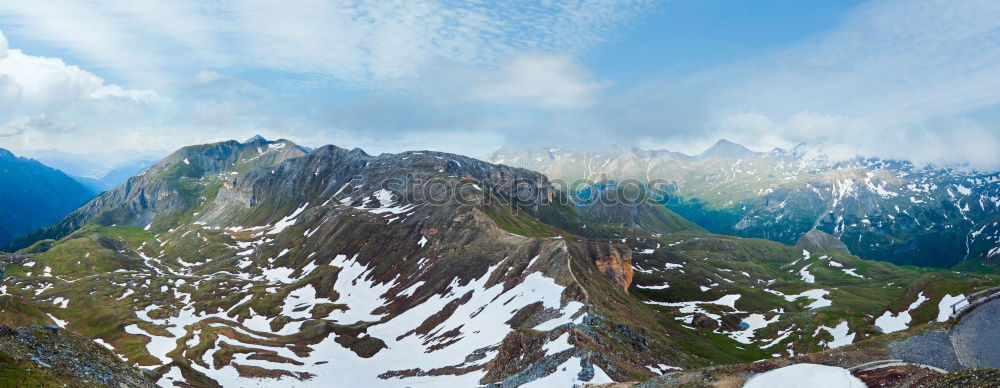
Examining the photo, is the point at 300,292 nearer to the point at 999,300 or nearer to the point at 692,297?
the point at 692,297

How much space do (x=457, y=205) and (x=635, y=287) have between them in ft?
227

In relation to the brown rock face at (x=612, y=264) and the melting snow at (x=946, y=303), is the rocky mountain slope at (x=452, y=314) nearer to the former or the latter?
the brown rock face at (x=612, y=264)

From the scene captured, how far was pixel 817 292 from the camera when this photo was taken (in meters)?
170

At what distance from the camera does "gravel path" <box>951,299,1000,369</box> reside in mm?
44344

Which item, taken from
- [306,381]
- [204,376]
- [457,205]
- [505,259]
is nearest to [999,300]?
[505,259]

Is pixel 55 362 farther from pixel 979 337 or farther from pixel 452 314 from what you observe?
pixel 452 314

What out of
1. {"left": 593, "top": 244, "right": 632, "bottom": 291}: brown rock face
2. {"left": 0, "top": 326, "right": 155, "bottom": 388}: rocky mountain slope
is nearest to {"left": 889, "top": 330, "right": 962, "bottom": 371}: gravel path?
{"left": 0, "top": 326, "right": 155, "bottom": 388}: rocky mountain slope

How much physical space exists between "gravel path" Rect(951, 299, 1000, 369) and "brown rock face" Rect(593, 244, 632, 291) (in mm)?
81589

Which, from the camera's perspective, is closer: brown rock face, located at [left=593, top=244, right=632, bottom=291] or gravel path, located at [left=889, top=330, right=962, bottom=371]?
gravel path, located at [left=889, top=330, right=962, bottom=371]

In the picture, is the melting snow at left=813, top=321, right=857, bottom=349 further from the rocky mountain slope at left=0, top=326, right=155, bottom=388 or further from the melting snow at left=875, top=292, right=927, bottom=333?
the rocky mountain slope at left=0, top=326, right=155, bottom=388

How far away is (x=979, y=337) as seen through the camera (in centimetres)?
4959

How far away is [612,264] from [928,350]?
92855 mm

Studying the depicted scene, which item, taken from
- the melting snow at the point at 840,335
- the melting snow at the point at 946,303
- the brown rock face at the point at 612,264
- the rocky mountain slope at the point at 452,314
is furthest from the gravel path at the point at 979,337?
the brown rock face at the point at 612,264

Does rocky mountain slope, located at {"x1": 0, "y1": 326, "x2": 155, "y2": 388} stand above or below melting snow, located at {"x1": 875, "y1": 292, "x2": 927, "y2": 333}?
above
